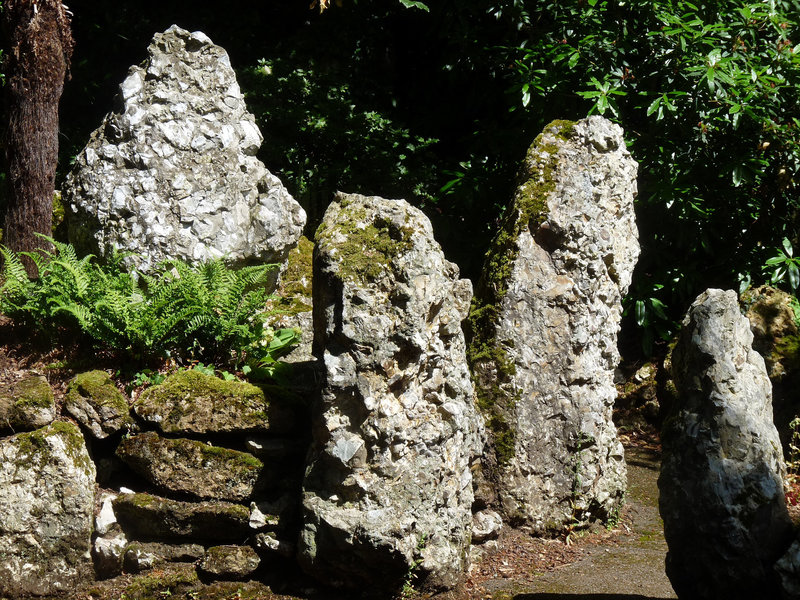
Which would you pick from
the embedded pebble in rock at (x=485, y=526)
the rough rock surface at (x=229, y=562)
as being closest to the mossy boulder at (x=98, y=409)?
the rough rock surface at (x=229, y=562)

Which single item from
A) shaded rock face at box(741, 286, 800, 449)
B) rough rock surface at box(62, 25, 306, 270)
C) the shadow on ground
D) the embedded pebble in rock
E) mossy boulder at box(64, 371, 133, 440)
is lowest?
the shadow on ground

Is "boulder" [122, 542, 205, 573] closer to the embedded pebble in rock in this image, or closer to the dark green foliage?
the dark green foliage

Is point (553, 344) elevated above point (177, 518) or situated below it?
above

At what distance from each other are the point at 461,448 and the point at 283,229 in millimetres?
2713

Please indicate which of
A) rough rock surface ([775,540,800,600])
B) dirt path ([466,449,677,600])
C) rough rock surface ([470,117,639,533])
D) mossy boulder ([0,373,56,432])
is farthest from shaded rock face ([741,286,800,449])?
mossy boulder ([0,373,56,432])

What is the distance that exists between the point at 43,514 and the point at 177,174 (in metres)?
2.87

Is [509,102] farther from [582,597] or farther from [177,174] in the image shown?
[582,597]

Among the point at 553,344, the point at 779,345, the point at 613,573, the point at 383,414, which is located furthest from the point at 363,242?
the point at 779,345

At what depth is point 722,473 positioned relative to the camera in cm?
417

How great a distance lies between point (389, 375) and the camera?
4754 millimetres

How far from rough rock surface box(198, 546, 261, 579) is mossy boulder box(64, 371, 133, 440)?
1.01 meters

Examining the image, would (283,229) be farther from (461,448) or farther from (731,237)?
(731,237)

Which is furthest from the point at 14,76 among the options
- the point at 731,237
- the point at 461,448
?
the point at 731,237

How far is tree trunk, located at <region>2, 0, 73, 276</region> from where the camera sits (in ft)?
21.6
